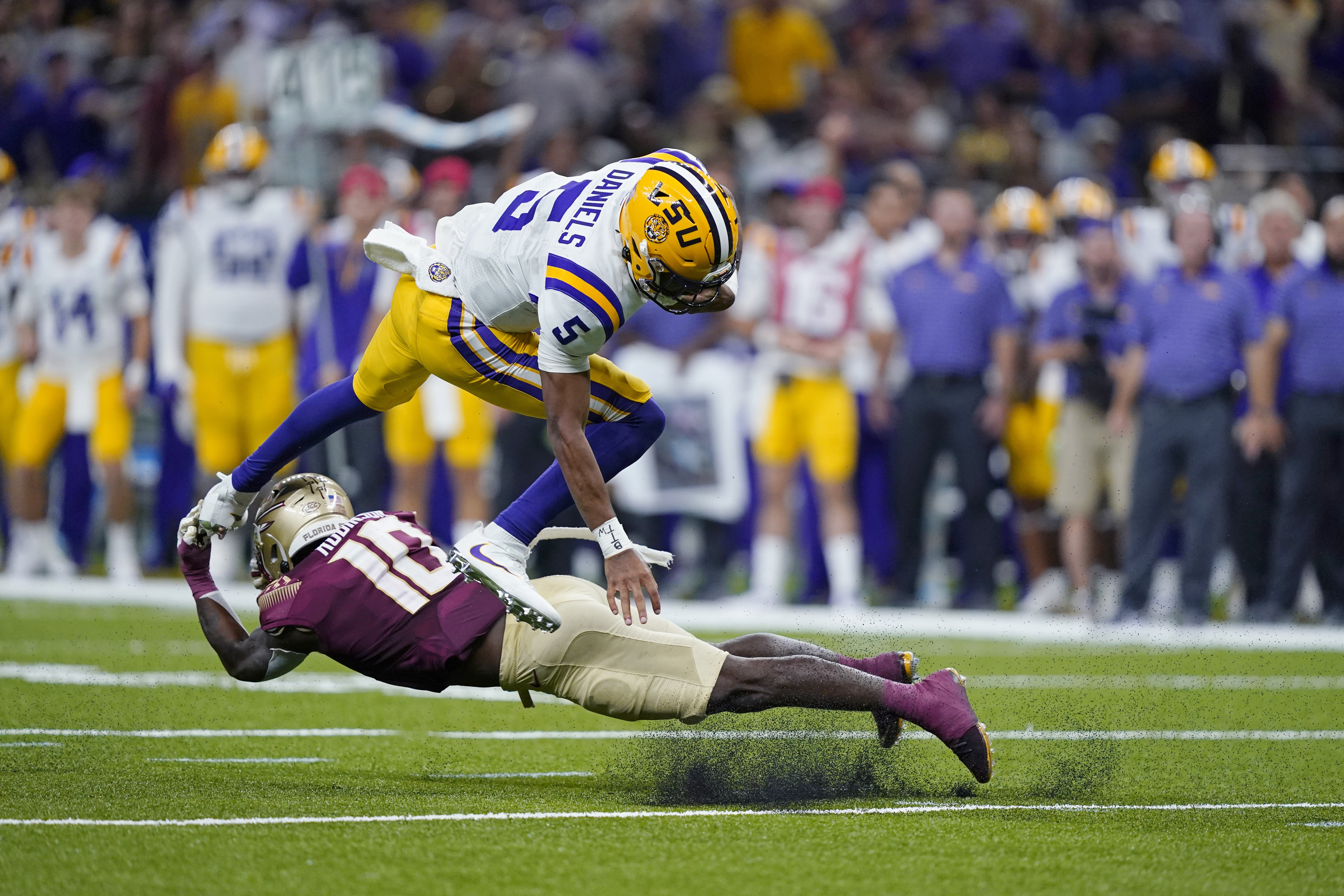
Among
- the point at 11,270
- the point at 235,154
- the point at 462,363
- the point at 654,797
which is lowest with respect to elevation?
the point at 654,797

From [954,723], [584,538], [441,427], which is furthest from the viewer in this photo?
[441,427]

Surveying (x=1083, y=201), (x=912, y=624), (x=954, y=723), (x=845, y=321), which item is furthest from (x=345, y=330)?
(x=954, y=723)

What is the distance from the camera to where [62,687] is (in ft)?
23.4

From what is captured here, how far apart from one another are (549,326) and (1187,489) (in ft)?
19.7

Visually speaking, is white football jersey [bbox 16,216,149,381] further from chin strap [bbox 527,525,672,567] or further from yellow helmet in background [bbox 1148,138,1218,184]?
chin strap [bbox 527,525,672,567]

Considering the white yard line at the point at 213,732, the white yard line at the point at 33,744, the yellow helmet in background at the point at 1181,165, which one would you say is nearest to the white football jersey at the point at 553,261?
the white yard line at the point at 213,732

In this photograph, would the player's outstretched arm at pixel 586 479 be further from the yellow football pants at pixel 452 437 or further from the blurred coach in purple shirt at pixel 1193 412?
the yellow football pants at pixel 452 437

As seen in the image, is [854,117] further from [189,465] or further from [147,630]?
[147,630]

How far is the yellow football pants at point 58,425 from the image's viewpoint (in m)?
11.6

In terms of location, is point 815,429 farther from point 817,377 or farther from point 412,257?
point 412,257

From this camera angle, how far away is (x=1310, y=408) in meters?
10.2

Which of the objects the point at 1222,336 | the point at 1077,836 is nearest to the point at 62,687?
the point at 1077,836

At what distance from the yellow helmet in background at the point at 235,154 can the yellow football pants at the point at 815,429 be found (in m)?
3.63

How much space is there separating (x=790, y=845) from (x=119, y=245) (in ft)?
28.9
